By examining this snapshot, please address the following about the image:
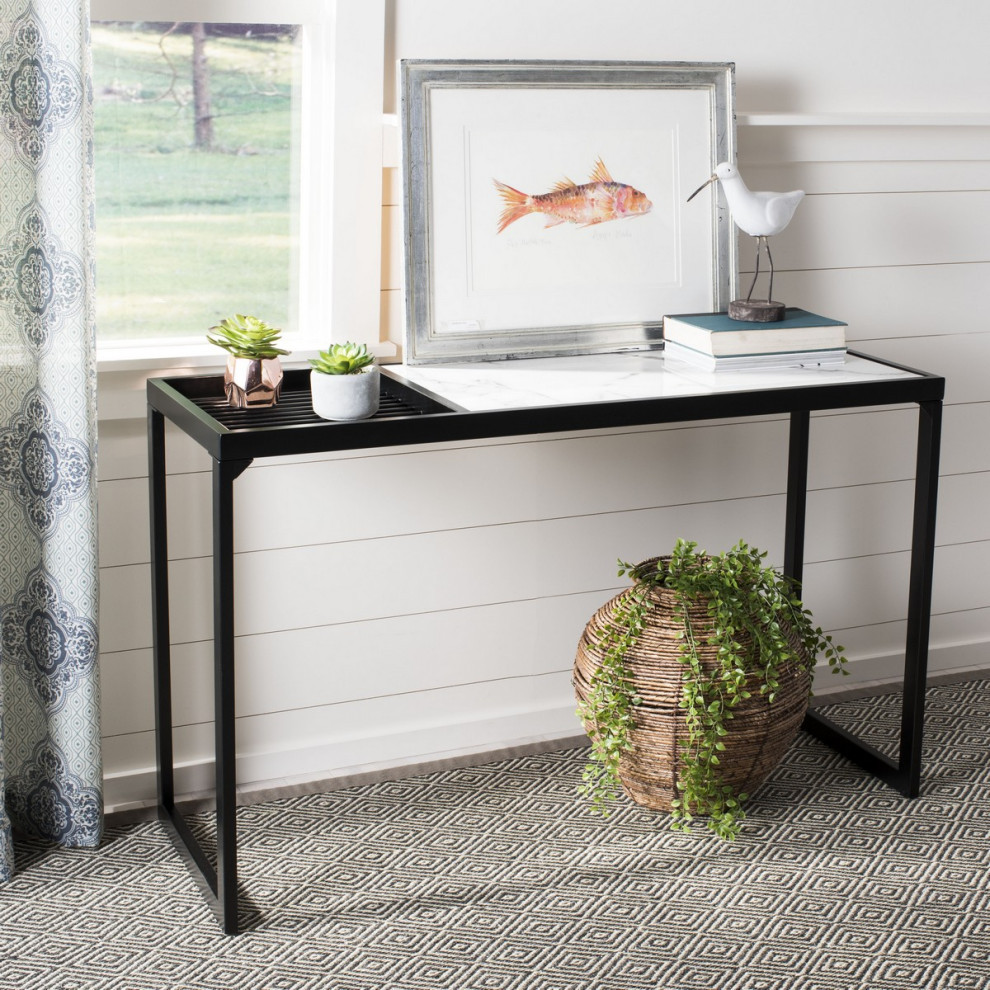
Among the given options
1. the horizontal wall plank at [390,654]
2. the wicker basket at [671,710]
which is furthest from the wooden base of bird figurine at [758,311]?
the horizontal wall plank at [390,654]

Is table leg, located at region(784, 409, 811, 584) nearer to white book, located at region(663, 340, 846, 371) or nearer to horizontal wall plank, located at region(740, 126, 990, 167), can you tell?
white book, located at region(663, 340, 846, 371)

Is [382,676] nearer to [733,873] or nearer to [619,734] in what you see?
[619,734]

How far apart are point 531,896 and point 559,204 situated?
1.16m

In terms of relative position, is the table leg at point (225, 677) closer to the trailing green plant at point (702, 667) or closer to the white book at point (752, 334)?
the trailing green plant at point (702, 667)

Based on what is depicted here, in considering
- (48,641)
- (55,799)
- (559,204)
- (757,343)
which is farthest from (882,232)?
(55,799)

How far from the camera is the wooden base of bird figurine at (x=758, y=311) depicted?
86.0 inches

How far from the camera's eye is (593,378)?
6.84 ft

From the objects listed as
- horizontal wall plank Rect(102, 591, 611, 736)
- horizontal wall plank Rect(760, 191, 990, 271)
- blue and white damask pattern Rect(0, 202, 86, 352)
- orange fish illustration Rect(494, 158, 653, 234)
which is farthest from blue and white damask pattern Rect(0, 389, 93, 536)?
horizontal wall plank Rect(760, 191, 990, 271)

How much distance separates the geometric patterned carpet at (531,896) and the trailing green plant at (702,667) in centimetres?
10

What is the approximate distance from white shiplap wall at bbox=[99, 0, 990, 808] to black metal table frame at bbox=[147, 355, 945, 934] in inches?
4.7

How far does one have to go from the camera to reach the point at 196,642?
89.5 inches

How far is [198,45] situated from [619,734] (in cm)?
133

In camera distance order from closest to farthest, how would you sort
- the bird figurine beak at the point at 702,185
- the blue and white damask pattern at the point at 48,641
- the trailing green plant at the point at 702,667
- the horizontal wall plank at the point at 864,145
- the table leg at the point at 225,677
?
the table leg at the point at 225,677 < the blue and white damask pattern at the point at 48,641 < the trailing green plant at the point at 702,667 < the bird figurine beak at the point at 702,185 < the horizontal wall plank at the point at 864,145

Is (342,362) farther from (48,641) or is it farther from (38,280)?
(48,641)
